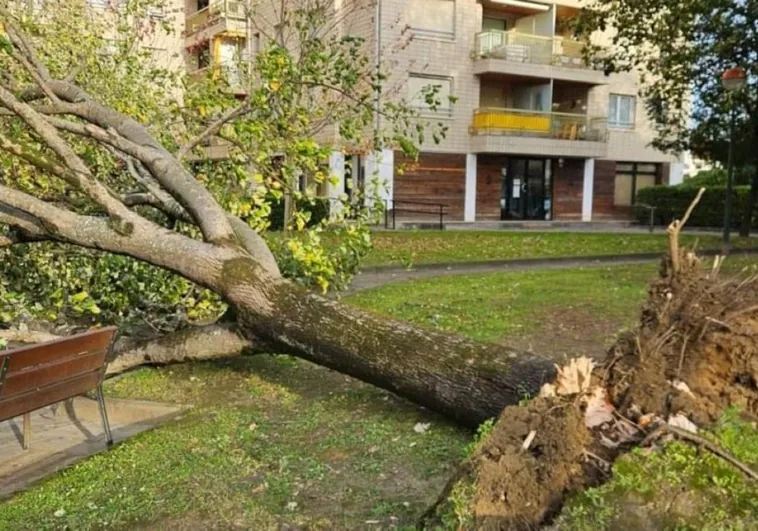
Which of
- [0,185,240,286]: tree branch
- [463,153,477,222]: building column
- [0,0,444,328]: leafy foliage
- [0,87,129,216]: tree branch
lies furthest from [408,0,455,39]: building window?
[0,185,240,286]: tree branch

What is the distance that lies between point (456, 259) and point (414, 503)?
39.1 feet

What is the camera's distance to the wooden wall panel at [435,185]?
2803 cm

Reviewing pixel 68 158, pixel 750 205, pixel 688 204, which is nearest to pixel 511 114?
pixel 688 204

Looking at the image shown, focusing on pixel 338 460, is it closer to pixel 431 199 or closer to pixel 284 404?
pixel 284 404

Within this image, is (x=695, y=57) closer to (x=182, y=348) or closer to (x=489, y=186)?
(x=489, y=186)

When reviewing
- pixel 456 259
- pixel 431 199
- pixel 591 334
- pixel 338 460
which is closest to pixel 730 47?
pixel 456 259

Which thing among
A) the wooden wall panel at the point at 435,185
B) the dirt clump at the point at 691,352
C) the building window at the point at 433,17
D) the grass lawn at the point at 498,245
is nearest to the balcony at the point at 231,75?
the grass lawn at the point at 498,245

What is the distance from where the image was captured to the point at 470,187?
29.6 metres

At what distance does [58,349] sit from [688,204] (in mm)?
29596

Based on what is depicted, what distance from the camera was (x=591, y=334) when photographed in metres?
7.57

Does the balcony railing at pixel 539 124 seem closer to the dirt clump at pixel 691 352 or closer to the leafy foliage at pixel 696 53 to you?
the leafy foliage at pixel 696 53

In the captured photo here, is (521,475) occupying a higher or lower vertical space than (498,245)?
higher

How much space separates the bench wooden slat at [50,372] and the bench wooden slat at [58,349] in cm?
3

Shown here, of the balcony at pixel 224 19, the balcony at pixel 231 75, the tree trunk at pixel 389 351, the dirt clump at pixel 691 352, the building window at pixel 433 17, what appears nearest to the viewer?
the dirt clump at pixel 691 352
